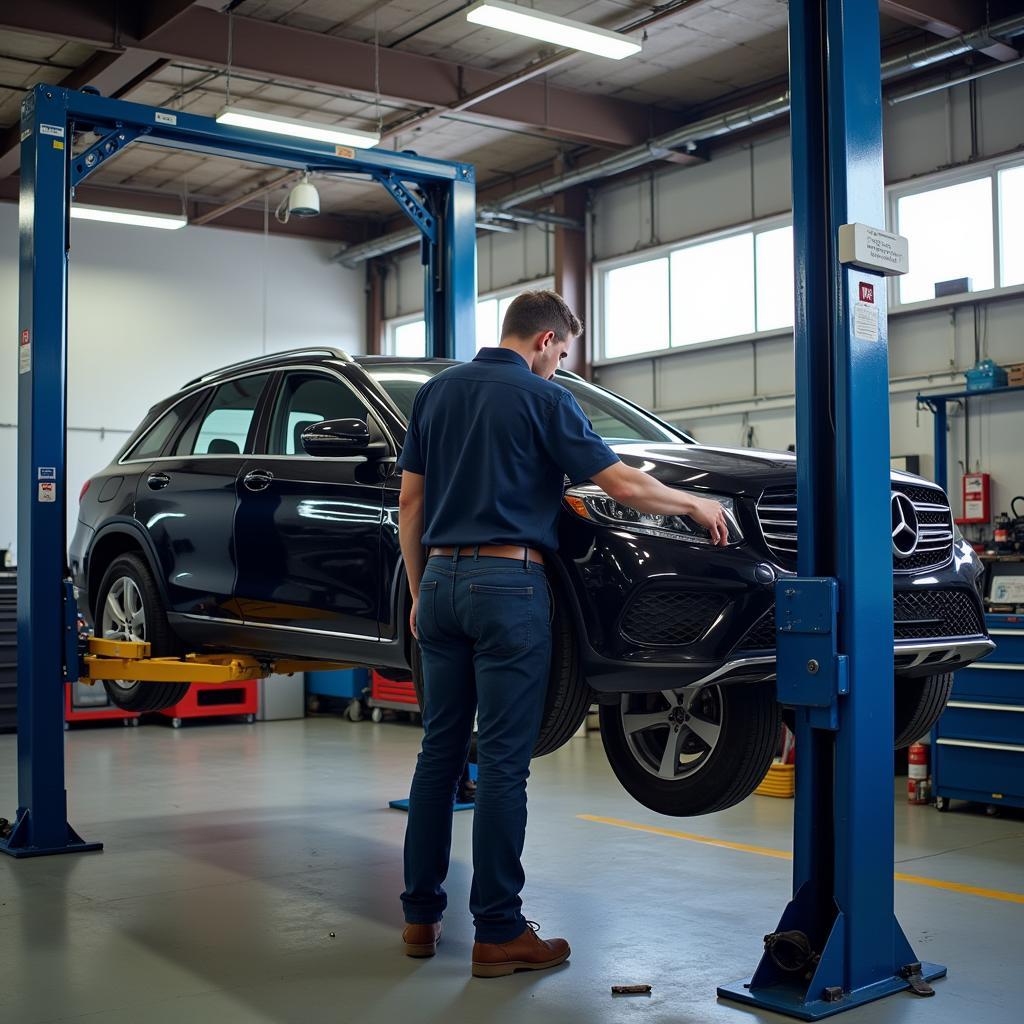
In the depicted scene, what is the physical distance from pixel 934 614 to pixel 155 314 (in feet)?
44.9

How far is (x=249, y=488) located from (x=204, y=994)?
2.06m

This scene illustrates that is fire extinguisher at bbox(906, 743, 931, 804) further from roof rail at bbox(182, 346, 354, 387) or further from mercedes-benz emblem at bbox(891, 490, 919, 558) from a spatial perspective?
roof rail at bbox(182, 346, 354, 387)

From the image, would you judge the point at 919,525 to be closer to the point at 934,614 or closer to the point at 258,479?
the point at 934,614

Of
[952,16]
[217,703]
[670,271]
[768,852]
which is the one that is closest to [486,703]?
[768,852]

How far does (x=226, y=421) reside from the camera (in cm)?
567

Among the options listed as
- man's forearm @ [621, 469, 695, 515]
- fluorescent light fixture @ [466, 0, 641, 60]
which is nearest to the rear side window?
man's forearm @ [621, 469, 695, 515]

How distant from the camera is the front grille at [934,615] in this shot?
388 cm

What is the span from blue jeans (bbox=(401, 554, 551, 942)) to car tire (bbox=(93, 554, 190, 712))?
218cm

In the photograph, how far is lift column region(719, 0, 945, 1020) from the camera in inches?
141

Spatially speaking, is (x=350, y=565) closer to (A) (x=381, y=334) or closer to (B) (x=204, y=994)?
(B) (x=204, y=994)

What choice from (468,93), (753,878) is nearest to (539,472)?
(753,878)

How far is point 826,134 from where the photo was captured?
3.74 metres

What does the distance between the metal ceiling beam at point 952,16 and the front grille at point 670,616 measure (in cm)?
738

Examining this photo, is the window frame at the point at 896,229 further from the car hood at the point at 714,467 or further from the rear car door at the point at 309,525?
the car hood at the point at 714,467
